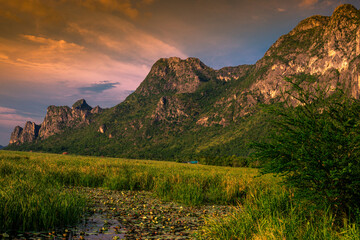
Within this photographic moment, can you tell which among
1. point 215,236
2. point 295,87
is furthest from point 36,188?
point 295,87

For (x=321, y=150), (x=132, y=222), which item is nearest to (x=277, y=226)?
(x=321, y=150)

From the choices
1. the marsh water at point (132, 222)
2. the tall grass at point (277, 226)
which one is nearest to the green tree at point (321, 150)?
the tall grass at point (277, 226)

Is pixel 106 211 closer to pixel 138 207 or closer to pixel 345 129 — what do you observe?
pixel 138 207

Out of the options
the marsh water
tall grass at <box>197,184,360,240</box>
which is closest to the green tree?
tall grass at <box>197,184,360,240</box>

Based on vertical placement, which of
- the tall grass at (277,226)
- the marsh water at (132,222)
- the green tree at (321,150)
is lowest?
the marsh water at (132,222)

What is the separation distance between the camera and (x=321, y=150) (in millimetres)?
5918

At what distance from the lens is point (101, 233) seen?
6.73 meters

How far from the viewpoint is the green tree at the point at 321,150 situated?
18.8 feet

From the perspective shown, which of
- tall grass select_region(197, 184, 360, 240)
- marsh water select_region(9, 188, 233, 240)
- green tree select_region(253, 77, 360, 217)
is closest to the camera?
tall grass select_region(197, 184, 360, 240)

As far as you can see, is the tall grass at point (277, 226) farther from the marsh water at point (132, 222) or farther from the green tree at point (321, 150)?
the marsh water at point (132, 222)

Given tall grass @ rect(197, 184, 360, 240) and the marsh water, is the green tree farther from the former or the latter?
the marsh water

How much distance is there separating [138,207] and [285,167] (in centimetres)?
722

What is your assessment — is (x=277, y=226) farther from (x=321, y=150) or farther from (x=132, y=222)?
(x=132, y=222)

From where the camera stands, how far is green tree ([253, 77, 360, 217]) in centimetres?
572
